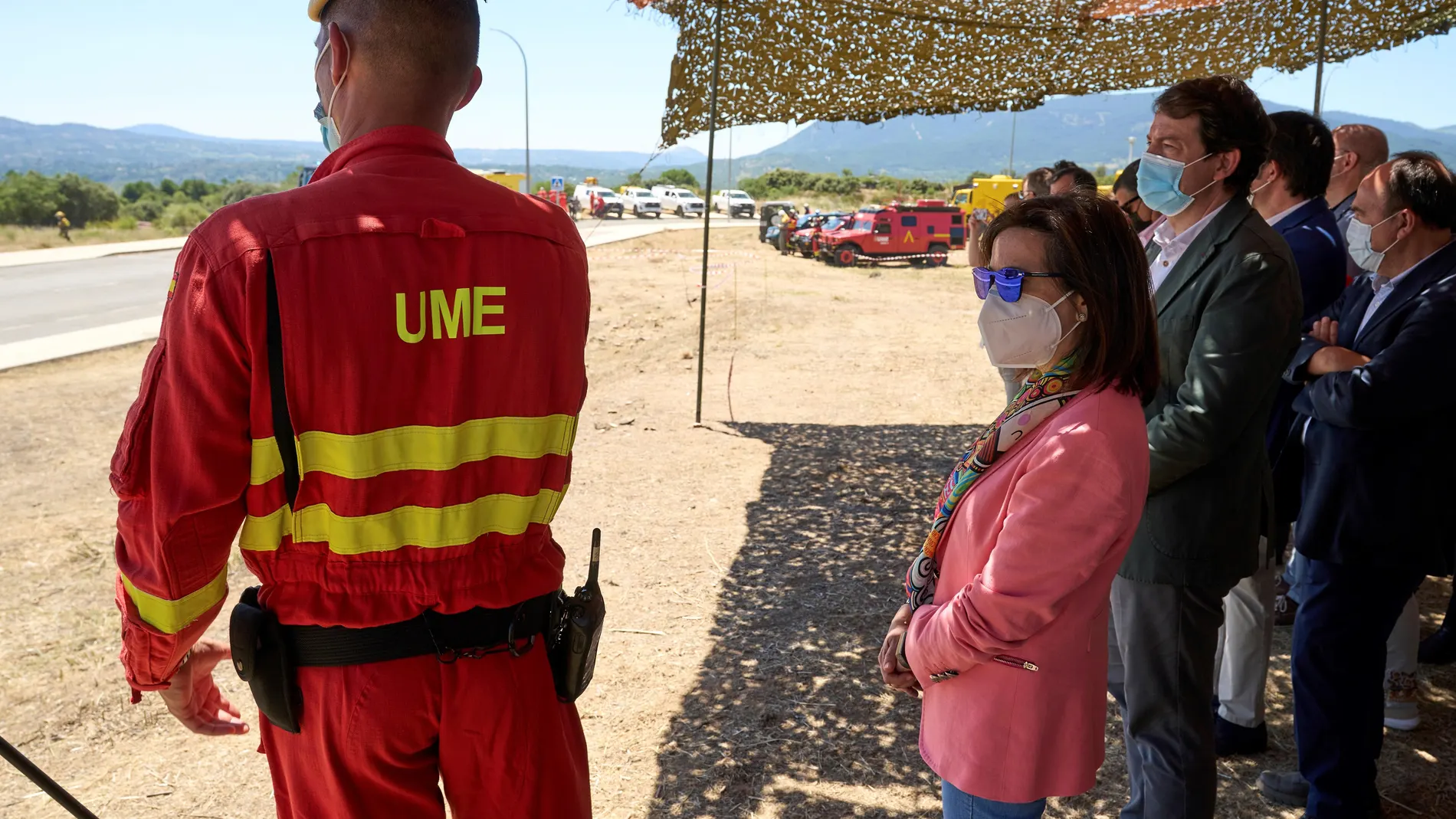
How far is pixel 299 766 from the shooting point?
1.51m

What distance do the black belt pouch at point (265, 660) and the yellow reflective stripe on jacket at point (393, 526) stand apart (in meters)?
0.11

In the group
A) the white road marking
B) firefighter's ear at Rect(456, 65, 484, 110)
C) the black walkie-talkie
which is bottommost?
the white road marking

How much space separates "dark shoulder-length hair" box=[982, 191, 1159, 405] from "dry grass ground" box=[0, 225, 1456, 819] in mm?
1827

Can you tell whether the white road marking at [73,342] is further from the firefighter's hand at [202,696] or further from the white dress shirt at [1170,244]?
the white dress shirt at [1170,244]

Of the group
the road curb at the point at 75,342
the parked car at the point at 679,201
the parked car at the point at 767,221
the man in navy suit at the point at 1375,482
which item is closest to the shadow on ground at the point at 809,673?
the man in navy suit at the point at 1375,482

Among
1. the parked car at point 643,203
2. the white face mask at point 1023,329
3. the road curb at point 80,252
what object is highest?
the parked car at point 643,203

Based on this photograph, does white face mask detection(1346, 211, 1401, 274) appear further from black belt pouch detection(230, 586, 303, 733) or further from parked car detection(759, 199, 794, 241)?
parked car detection(759, 199, 794, 241)

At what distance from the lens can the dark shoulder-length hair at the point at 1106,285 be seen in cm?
179

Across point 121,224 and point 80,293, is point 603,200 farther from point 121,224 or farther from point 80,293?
point 80,293

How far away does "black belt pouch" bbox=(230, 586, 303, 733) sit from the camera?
144 centimetres

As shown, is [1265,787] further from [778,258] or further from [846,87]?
[778,258]

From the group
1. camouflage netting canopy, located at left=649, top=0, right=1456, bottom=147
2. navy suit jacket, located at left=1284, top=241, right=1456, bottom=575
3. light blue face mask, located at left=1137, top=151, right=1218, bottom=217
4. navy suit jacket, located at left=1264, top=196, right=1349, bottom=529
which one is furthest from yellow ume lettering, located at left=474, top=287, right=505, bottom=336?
camouflage netting canopy, located at left=649, top=0, right=1456, bottom=147

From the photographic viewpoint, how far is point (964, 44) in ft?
23.4

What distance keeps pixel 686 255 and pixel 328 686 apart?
23.7m
